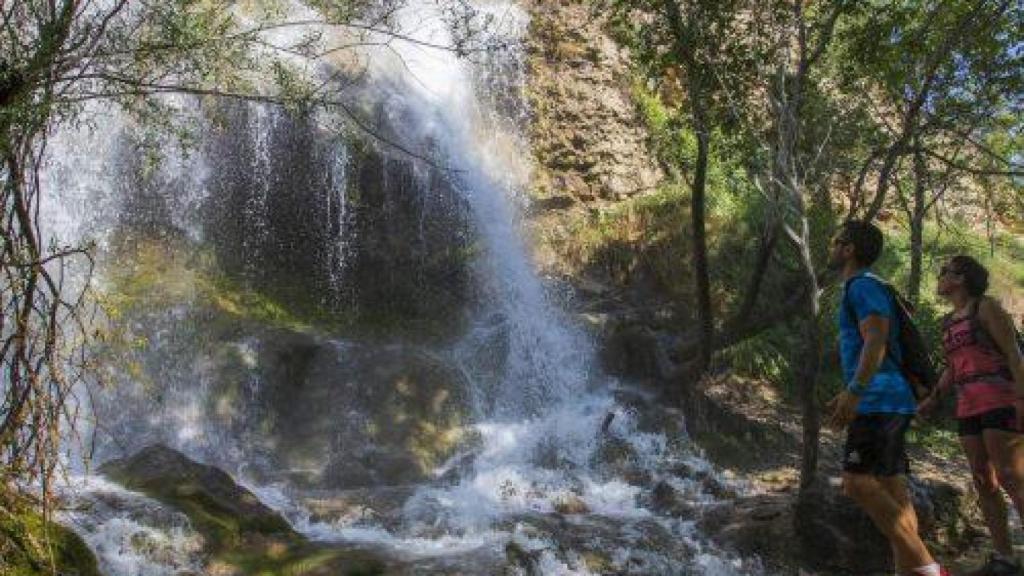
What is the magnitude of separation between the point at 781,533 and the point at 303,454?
207 inches

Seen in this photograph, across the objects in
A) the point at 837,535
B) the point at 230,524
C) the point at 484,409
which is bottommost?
the point at 837,535

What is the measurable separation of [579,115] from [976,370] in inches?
495

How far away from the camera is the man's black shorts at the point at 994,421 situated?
4.83 m

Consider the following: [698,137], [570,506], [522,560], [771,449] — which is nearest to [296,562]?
[522,560]

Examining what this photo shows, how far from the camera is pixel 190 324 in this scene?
11125 mm

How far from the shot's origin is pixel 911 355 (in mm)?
4223

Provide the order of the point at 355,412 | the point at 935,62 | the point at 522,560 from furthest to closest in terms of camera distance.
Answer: the point at 355,412
the point at 935,62
the point at 522,560

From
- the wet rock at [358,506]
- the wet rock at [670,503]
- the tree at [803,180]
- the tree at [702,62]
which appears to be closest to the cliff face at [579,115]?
the tree at [702,62]

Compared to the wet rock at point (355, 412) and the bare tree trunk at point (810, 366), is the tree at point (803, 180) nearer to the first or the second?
the bare tree trunk at point (810, 366)

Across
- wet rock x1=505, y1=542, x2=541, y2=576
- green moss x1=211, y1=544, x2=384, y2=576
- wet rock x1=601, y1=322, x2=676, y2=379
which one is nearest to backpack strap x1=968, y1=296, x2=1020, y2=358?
wet rock x1=505, y1=542, x2=541, y2=576

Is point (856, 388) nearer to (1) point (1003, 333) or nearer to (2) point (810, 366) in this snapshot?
(1) point (1003, 333)

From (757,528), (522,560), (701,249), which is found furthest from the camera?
(701,249)

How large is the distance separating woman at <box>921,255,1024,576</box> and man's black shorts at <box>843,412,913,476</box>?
62cm

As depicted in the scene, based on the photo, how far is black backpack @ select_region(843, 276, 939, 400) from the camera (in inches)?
165
